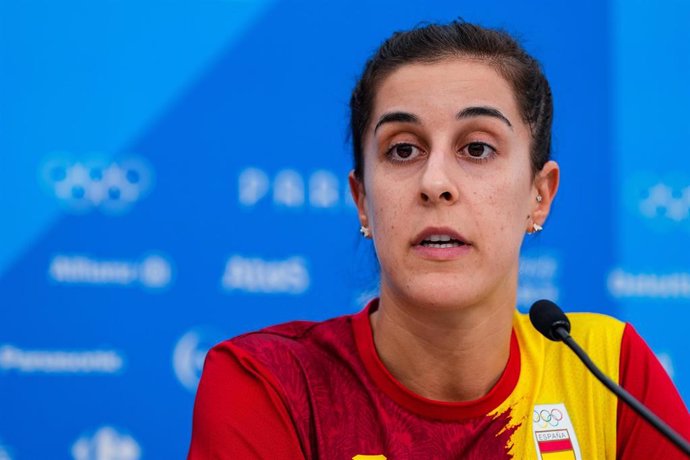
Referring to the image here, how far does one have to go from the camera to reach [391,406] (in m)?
1.24

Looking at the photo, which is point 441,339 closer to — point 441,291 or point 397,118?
point 441,291

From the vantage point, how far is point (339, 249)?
2057 millimetres

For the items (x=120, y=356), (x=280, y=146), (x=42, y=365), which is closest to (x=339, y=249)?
(x=280, y=146)

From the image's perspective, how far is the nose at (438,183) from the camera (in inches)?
45.4

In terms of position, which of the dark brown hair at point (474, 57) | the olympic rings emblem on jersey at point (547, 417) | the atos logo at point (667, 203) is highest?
the atos logo at point (667, 203)

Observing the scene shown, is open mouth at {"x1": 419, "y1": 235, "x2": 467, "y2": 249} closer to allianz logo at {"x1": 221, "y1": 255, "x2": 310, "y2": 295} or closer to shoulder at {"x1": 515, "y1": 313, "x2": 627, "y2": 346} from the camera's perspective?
shoulder at {"x1": 515, "y1": 313, "x2": 627, "y2": 346}

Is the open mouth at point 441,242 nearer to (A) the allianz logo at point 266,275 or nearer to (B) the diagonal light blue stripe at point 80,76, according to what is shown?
(A) the allianz logo at point 266,275

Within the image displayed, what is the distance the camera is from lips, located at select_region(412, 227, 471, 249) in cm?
116

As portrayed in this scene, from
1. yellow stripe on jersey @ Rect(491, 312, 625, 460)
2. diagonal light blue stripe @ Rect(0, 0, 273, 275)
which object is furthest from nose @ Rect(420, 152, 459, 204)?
diagonal light blue stripe @ Rect(0, 0, 273, 275)

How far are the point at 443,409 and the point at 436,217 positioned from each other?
297 mm

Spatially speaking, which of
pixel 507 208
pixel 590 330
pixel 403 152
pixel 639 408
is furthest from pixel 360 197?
pixel 639 408

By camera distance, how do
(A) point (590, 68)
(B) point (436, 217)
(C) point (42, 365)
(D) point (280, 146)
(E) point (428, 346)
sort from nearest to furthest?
(B) point (436, 217)
(E) point (428, 346)
(C) point (42, 365)
(D) point (280, 146)
(A) point (590, 68)

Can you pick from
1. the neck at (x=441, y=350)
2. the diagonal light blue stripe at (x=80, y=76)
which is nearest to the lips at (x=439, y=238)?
the neck at (x=441, y=350)

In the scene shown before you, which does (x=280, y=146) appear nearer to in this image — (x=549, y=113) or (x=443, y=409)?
(x=549, y=113)
